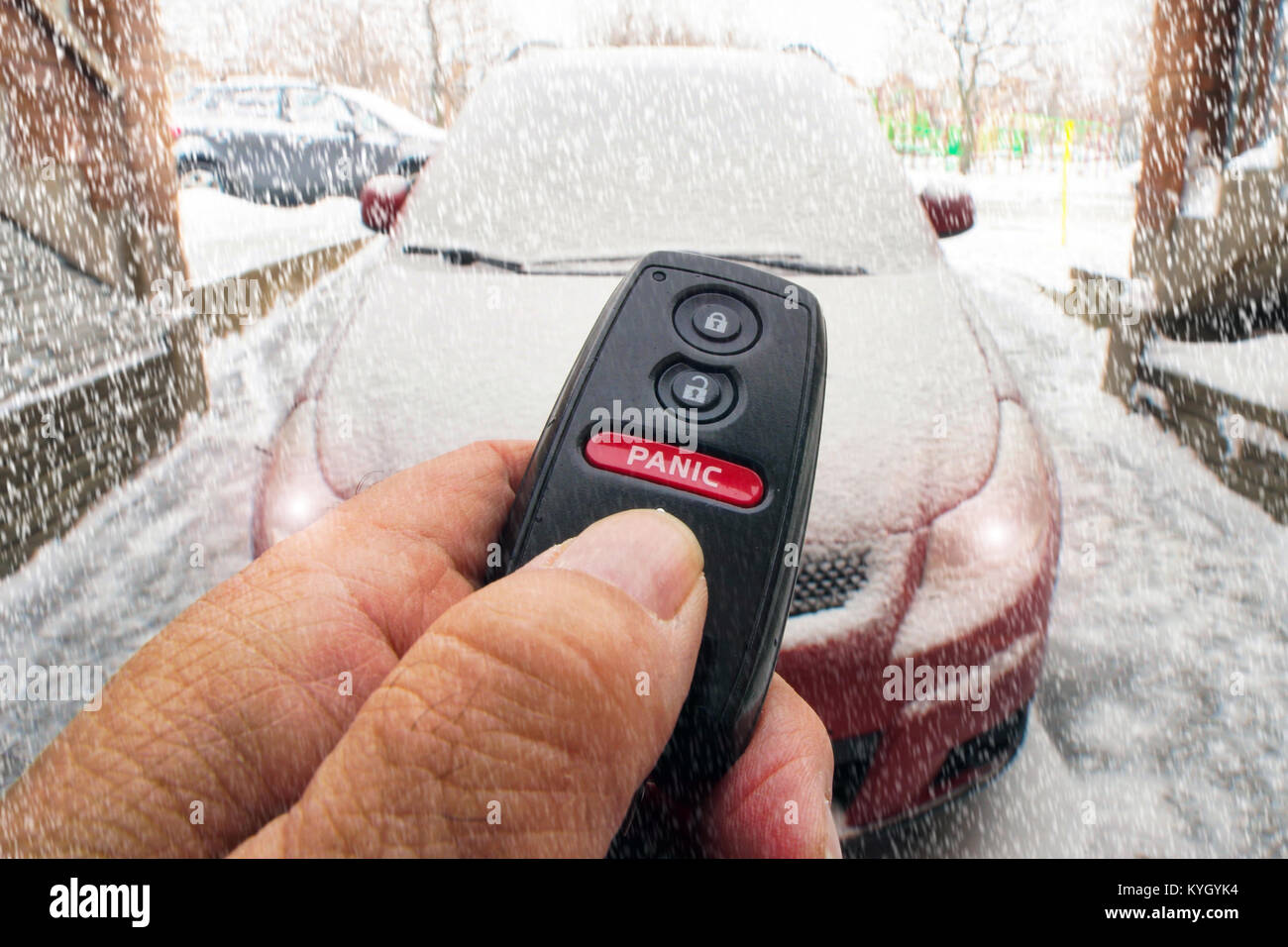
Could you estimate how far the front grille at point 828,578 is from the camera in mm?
1450

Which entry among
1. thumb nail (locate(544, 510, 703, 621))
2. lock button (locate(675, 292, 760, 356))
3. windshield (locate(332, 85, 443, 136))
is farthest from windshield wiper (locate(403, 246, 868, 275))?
windshield (locate(332, 85, 443, 136))

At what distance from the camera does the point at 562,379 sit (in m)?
1.72

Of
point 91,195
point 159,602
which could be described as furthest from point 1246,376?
point 91,195

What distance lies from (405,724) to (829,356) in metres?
1.45

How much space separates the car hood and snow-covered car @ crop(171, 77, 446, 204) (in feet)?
27.0

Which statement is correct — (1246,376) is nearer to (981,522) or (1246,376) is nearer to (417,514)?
(981,522)

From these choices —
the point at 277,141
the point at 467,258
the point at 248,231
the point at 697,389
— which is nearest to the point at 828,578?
the point at 697,389

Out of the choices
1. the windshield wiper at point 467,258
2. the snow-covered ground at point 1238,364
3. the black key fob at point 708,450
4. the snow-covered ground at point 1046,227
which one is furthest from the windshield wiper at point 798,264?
the snow-covered ground at point 1238,364

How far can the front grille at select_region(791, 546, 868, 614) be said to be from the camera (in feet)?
4.76

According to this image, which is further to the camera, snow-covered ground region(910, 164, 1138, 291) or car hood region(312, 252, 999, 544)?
snow-covered ground region(910, 164, 1138, 291)

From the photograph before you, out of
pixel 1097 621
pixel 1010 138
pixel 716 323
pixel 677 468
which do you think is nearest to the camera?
pixel 677 468

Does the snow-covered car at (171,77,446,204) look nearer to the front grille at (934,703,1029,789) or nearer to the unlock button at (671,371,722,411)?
the front grille at (934,703,1029,789)

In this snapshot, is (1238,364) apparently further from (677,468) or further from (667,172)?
(677,468)

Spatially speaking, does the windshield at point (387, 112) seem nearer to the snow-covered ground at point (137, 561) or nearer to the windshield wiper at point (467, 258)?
the snow-covered ground at point (137, 561)
